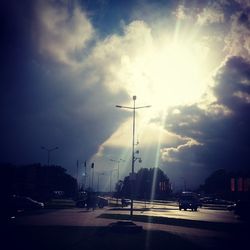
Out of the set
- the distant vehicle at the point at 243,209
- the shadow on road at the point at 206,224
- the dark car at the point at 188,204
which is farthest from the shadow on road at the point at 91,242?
the dark car at the point at 188,204

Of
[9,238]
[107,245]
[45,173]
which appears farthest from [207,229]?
[45,173]

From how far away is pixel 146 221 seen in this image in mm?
28953

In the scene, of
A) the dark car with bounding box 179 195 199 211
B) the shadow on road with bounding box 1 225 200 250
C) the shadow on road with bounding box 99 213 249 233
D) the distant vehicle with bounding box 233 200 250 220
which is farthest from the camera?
the dark car with bounding box 179 195 199 211

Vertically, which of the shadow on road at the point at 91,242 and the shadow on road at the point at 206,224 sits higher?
the shadow on road at the point at 91,242

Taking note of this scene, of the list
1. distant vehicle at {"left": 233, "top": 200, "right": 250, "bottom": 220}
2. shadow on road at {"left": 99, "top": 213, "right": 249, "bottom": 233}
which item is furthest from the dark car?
shadow on road at {"left": 99, "top": 213, "right": 249, "bottom": 233}

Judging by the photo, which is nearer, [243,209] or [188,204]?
[243,209]

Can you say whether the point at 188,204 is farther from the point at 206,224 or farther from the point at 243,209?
the point at 206,224

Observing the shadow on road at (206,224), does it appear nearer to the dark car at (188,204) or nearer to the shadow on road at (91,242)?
the shadow on road at (91,242)

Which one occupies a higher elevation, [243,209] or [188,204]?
[243,209]

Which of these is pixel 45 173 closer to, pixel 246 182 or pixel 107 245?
pixel 246 182

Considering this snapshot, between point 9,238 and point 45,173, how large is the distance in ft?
329

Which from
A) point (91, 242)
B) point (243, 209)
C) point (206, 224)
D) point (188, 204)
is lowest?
point (188, 204)

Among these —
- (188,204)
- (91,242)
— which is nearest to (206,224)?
(91,242)

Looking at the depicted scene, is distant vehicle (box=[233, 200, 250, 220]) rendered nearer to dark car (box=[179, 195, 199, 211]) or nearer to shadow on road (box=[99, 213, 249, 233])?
shadow on road (box=[99, 213, 249, 233])
